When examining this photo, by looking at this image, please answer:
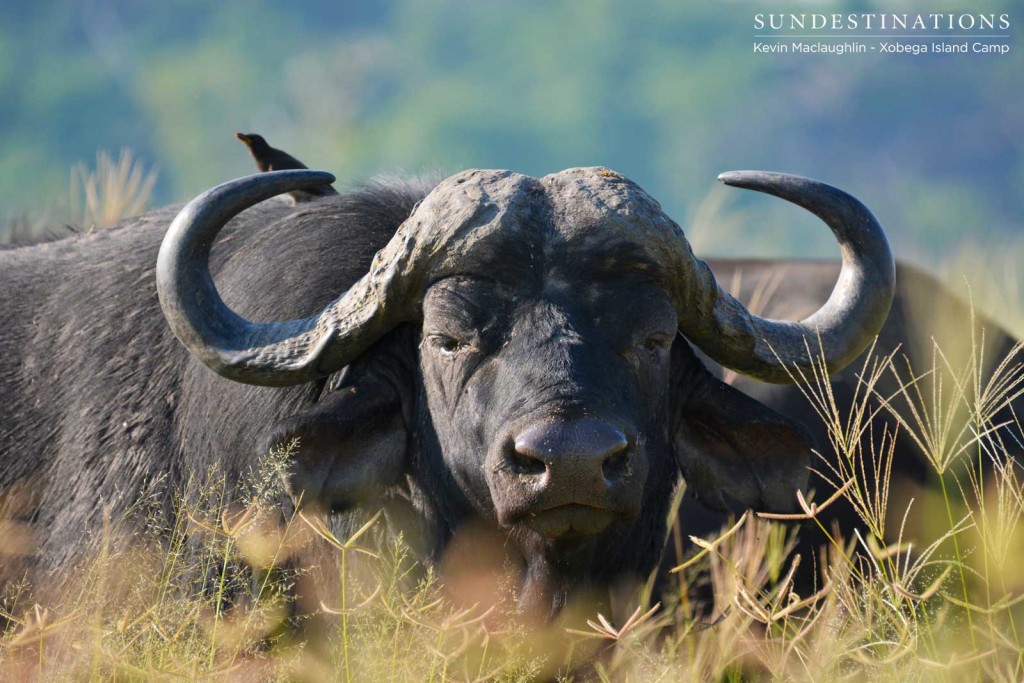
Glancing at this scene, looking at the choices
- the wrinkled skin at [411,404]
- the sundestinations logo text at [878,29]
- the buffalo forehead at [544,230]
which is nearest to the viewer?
the wrinkled skin at [411,404]

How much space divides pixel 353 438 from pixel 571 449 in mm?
904

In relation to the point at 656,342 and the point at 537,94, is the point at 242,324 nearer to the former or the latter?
the point at 656,342

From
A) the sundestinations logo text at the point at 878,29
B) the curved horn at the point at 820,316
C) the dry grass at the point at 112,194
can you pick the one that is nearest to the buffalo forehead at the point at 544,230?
the curved horn at the point at 820,316

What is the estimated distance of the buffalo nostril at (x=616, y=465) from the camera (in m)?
3.53

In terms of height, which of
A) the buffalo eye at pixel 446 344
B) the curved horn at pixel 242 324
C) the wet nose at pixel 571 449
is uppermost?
the curved horn at pixel 242 324

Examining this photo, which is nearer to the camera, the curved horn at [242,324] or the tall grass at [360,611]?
the tall grass at [360,611]

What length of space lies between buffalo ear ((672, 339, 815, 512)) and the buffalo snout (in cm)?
77

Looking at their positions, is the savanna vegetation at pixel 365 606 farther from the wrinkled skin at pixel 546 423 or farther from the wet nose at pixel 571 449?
the wet nose at pixel 571 449

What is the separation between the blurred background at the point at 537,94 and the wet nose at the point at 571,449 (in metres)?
69.7

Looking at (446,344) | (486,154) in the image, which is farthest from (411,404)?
(486,154)

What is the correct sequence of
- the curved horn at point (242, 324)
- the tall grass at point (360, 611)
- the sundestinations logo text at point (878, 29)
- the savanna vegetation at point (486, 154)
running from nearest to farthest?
the tall grass at point (360, 611), the curved horn at point (242, 324), the savanna vegetation at point (486, 154), the sundestinations logo text at point (878, 29)

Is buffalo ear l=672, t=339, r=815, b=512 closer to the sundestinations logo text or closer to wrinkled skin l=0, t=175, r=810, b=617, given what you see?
wrinkled skin l=0, t=175, r=810, b=617

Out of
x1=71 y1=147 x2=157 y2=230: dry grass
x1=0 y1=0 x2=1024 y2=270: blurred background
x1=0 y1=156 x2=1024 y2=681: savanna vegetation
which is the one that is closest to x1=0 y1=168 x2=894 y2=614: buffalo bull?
x1=0 y1=156 x2=1024 y2=681: savanna vegetation

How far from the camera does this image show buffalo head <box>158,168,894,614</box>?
146 inches
